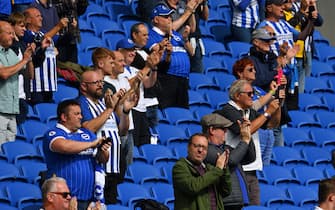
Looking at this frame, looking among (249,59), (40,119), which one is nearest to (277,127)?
(249,59)

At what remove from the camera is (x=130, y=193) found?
11.2 meters

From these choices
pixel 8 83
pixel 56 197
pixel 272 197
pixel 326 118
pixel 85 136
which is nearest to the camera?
pixel 56 197

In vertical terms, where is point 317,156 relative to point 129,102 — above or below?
below

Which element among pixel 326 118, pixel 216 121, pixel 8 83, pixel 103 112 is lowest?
pixel 326 118

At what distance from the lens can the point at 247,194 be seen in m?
11.2

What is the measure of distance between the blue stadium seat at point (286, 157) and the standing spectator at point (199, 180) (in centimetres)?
311

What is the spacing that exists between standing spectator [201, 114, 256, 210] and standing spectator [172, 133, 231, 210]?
0.41 m

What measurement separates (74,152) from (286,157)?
406 centimetres

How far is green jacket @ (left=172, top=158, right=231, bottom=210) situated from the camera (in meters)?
10.0

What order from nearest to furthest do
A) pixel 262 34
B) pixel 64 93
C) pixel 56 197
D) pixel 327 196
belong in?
pixel 56 197
pixel 327 196
pixel 64 93
pixel 262 34

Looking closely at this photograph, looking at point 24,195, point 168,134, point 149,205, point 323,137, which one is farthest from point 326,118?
point 24,195

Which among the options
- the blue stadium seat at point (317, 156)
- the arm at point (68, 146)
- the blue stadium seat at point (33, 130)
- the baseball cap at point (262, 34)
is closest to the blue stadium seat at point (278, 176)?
the blue stadium seat at point (317, 156)

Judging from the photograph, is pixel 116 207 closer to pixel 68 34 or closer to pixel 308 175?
pixel 68 34

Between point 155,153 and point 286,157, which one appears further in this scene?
point 286,157
